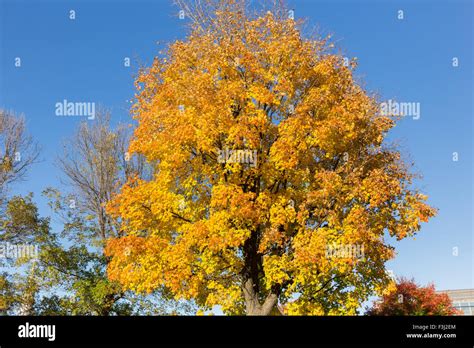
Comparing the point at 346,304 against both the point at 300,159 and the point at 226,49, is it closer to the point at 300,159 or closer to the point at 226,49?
the point at 300,159

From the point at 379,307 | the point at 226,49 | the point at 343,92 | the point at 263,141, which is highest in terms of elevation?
the point at 226,49

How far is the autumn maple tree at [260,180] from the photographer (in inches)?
729

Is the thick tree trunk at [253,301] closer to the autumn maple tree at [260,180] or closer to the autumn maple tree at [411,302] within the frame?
the autumn maple tree at [260,180]

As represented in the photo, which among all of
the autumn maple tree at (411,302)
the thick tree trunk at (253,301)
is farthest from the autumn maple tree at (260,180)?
the autumn maple tree at (411,302)

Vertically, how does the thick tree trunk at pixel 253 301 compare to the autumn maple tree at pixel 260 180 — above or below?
below

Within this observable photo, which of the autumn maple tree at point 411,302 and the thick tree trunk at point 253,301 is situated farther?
the autumn maple tree at point 411,302

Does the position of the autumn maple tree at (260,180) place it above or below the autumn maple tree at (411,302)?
above

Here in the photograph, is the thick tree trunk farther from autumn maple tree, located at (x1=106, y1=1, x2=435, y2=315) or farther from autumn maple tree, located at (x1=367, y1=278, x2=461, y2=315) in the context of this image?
autumn maple tree, located at (x1=367, y1=278, x2=461, y2=315)

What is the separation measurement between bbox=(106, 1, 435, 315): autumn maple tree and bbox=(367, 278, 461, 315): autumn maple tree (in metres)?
6.88

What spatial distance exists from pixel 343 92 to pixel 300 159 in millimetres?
3668

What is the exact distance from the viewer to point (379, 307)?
26172mm

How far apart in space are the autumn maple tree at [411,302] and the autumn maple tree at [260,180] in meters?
6.88

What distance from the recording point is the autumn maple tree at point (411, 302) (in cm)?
2538
